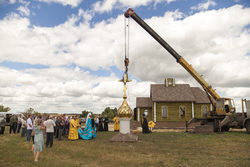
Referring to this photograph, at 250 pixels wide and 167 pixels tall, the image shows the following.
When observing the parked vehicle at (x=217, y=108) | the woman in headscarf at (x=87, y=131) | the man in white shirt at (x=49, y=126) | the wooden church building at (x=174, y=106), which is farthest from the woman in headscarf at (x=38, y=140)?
the wooden church building at (x=174, y=106)

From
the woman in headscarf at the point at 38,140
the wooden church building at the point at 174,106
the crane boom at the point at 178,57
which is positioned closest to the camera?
the woman in headscarf at the point at 38,140

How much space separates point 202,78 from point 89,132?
38.2 ft

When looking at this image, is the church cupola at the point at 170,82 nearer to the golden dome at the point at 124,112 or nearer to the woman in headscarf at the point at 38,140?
the golden dome at the point at 124,112

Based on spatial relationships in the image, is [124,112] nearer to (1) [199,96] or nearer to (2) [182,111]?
(2) [182,111]

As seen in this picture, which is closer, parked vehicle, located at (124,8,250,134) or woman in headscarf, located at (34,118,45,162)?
woman in headscarf, located at (34,118,45,162)

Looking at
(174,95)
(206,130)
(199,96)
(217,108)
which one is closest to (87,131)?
(206,130)

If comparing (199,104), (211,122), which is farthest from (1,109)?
(211,122)

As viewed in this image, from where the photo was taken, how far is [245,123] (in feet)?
47.9

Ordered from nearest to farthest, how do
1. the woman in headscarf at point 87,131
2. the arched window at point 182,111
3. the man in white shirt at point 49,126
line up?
the man in white shirt at point 49,126
the woman in headscarf at point 87,131
the arched window at point 182,111

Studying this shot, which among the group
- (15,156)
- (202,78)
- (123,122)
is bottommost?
(15,156)

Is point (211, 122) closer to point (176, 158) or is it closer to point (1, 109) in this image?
point (176, 158)

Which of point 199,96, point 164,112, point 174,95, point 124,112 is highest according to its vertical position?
point 174,95

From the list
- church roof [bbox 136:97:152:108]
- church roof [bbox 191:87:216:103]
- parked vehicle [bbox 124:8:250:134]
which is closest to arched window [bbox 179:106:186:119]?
church roof [bbox 191:87:216:103]

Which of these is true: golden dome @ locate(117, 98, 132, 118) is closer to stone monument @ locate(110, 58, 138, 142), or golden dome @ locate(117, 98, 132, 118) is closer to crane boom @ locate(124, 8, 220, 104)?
stone monument @ locate(110, 58, 138, 142)
